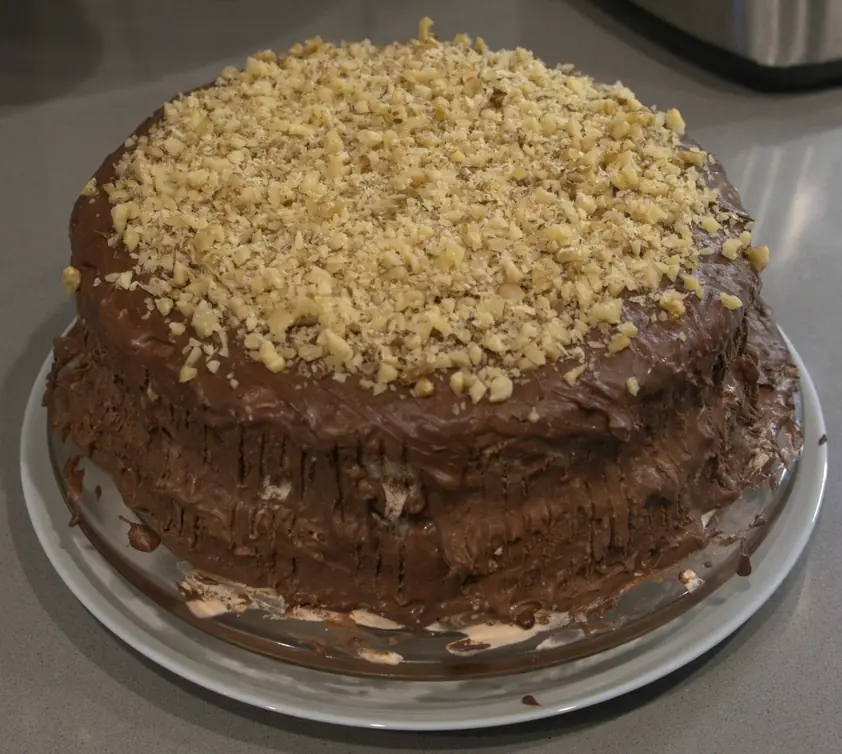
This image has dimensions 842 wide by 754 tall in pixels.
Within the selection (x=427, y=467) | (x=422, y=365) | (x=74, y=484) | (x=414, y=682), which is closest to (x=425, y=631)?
(x=414, y=682)

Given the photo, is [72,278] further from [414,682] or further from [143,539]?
[414,682]

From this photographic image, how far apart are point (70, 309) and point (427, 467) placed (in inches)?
43.4

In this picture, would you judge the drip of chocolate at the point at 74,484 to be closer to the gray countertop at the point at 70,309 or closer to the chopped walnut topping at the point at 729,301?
the gray countertop at the point at 70,309

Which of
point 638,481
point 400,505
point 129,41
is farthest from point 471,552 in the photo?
point 129,41

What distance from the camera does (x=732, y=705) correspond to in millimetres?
1281

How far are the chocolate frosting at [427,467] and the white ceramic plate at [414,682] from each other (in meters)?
0.09

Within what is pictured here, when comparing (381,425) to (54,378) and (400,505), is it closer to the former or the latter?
(400,505)

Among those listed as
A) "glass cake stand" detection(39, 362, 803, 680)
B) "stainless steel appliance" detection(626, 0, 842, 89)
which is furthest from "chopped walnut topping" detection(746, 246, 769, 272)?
"stainless steel appliance" detection(626, 0, 842, 89)

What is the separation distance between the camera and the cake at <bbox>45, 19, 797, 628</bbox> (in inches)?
43.3

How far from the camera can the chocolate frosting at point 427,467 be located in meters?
1.08

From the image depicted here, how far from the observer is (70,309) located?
1896 mm

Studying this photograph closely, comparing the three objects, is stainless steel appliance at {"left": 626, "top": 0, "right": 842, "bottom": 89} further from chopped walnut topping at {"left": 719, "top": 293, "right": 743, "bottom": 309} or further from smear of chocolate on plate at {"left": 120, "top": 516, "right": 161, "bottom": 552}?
smear of chocolate on plate at {"left": 120, "top": 516, "right": 161, "bottom": 552}

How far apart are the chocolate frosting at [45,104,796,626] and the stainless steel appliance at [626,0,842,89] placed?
1.43 metres

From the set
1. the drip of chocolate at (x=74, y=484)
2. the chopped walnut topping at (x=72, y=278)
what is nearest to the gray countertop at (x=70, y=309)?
the drip of chocolate at (x=74, y=484)
